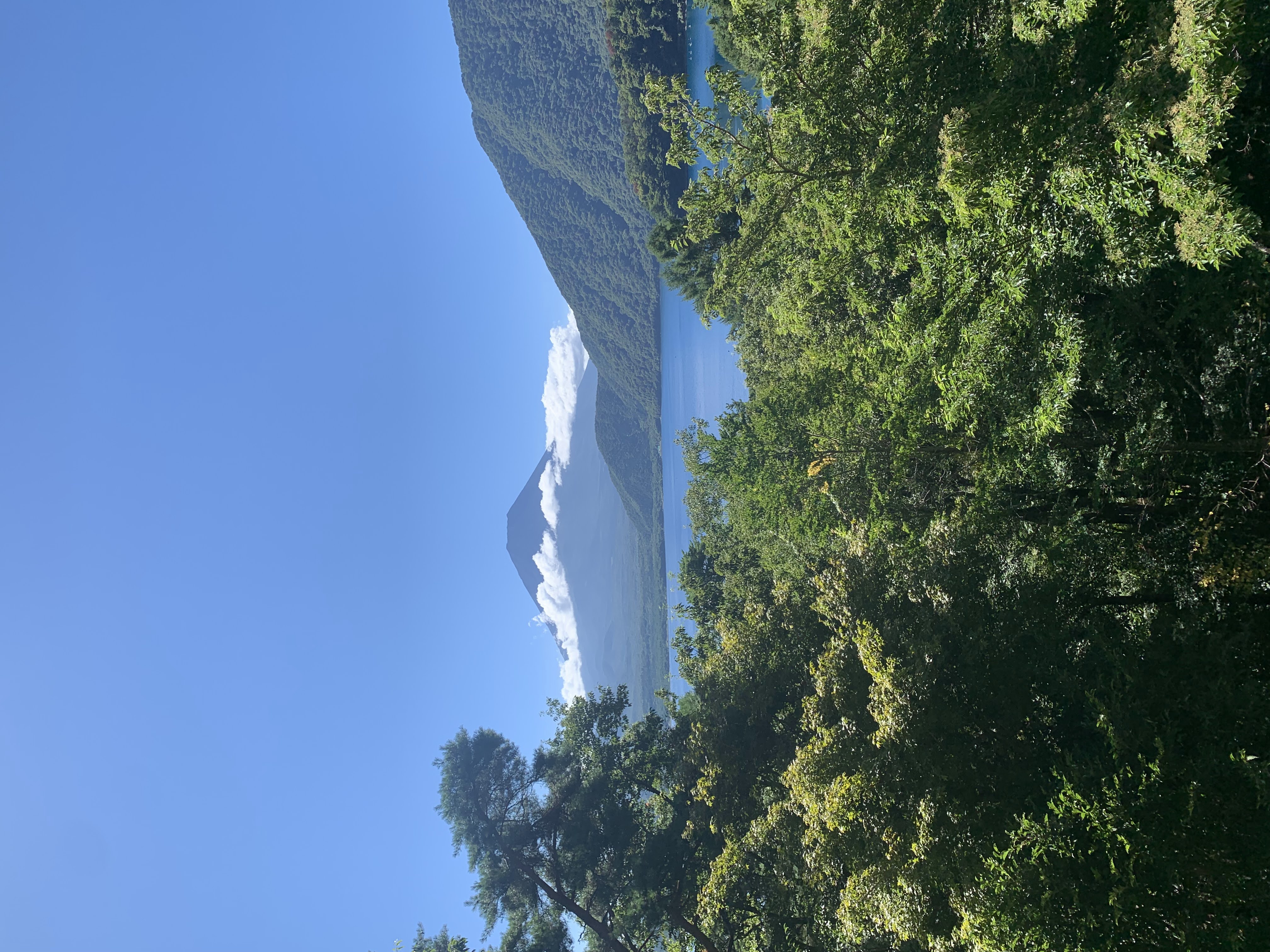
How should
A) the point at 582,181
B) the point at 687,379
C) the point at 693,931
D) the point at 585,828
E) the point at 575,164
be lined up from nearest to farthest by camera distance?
the point at 693,931
the point at 585,828
the point at 687,379
the point at 575,164
the point at 582,181

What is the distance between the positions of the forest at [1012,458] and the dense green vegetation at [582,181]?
55439mm

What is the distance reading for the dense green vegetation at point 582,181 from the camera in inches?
3046

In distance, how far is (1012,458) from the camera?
535 inches

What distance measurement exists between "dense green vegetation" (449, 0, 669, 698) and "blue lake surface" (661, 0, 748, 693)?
330cm

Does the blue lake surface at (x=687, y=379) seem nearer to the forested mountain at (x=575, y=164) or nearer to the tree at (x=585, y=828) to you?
the forested mountain at (x=575, y=164)

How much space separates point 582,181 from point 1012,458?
83.8 m

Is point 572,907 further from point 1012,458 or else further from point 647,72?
point 647,72

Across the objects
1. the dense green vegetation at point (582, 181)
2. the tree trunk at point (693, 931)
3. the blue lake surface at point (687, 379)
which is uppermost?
the dense green vegetation at point (582, 181)

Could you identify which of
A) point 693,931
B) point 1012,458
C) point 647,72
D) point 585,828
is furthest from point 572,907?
point 647,72

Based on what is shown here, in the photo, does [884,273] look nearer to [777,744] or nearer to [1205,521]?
[1205,521]

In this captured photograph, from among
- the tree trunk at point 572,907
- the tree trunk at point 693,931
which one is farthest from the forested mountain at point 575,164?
the tree trunk at point 693,931

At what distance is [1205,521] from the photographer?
11.7 m

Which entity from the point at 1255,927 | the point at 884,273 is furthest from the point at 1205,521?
the point at 884,273

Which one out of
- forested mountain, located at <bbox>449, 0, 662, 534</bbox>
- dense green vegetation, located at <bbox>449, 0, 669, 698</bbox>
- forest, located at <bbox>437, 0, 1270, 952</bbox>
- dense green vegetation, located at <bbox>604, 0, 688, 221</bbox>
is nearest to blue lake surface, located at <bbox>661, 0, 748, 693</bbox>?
dense green vegetation, located at <bbox>604, 0, 688, 221</bbox>
